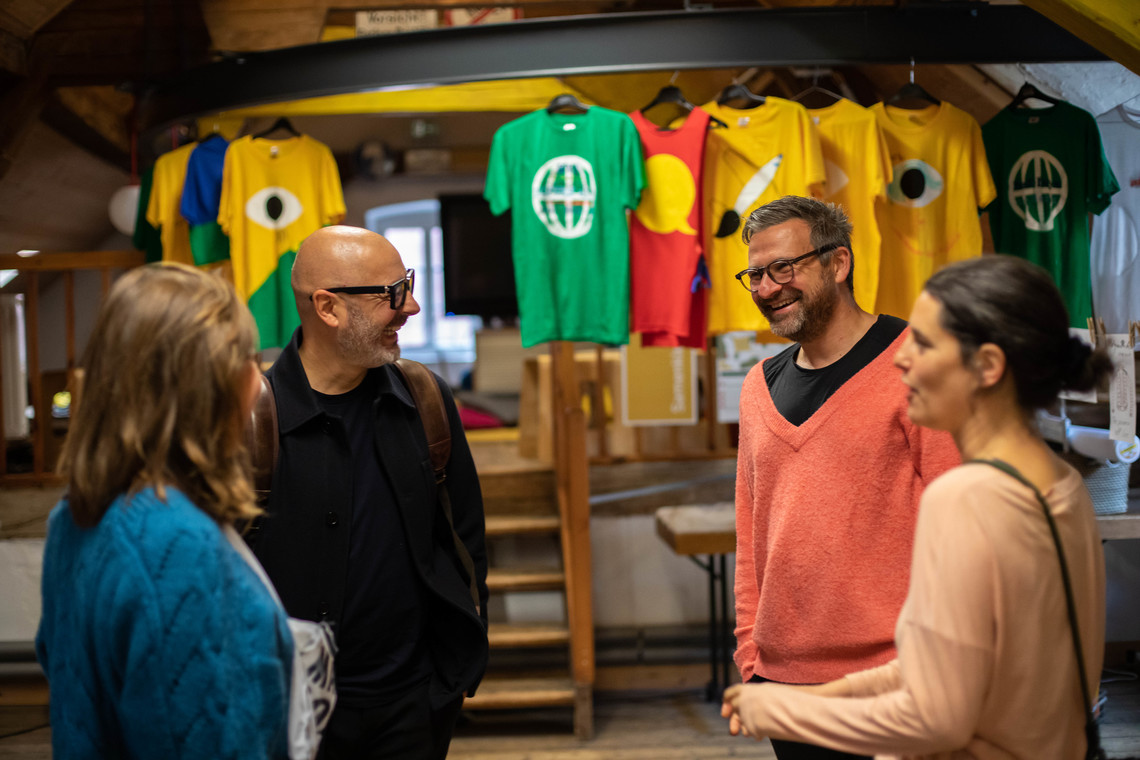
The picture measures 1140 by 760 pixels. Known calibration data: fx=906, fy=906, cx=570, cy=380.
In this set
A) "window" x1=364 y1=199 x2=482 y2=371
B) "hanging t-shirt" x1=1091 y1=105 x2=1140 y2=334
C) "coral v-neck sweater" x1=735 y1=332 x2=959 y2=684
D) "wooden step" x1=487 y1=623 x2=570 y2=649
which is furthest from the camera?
"window" x1=364 y1=199 x2=482 y2=371

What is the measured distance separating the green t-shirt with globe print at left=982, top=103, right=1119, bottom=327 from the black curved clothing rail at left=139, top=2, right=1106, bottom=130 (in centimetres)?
31

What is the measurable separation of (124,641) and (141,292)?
17.0 inches

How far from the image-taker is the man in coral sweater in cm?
170

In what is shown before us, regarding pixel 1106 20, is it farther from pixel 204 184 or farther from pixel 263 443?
pixel 204 184

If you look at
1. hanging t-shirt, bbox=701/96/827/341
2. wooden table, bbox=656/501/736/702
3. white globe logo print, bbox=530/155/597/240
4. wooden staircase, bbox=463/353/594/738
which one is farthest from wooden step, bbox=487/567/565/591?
white globe logo print, bbox=530/155/597/240

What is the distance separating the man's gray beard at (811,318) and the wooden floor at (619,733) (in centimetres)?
289

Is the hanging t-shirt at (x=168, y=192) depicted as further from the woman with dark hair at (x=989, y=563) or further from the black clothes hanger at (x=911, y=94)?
the woman with dark hair at (x=989, y=563)

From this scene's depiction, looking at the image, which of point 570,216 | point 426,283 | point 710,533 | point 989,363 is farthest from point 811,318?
point 426,283

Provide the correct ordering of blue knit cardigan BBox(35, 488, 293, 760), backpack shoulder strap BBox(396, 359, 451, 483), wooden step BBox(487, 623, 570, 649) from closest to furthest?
1. blue knit cardigan BBox(35, 488, 293, 760)
2. backpack shoulder strap BBox(396, 359, 451, 483)
3. wooden step BBox(487, 623, 570, 649)

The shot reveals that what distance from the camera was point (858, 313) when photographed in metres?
1.88

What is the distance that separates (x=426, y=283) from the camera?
955cm

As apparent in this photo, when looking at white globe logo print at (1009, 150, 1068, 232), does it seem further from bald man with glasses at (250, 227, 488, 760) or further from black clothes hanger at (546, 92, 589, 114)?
bald man with glasses at (250, 227, 488, 760)

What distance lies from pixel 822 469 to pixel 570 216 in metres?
2.12

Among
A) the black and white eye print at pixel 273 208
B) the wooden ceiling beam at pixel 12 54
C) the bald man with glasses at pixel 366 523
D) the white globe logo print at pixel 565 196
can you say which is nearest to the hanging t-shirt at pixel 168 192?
the black and white eye print at pixel 273 208
